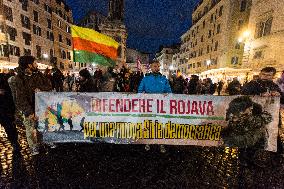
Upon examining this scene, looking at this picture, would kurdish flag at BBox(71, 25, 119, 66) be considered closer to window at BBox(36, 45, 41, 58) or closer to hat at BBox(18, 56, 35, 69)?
hat at BBox(18, 56, 35, 69)

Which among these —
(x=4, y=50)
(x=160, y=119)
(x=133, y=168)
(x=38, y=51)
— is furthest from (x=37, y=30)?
(x=133, y=168)

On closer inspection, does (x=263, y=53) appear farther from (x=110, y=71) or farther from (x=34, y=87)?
(x=34, y=87)

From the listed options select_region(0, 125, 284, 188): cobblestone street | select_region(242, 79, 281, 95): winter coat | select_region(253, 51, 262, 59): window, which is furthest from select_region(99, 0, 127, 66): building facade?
select_region(242, 79, 281, 95): winter coat

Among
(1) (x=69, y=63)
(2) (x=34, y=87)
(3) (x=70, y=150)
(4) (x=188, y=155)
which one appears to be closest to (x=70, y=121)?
(3) (x=70, y=150)

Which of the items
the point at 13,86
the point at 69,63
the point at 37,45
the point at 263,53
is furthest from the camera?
the point at 69,63

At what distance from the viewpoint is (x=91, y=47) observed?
7.61 meters

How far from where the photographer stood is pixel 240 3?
37.5 metres

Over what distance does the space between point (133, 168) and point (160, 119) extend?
1256 millimetres

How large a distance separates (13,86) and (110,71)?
17.4 ft

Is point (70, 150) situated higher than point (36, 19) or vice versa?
point (36, 19)

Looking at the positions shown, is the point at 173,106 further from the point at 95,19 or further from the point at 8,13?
the point at 95,19

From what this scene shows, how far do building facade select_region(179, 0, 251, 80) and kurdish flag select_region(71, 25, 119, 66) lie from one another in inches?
1007

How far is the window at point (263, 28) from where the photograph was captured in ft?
78.2

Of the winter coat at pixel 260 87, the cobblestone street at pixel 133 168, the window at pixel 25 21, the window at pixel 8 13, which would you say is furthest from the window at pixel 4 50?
the winter coat at pixel 260 87
